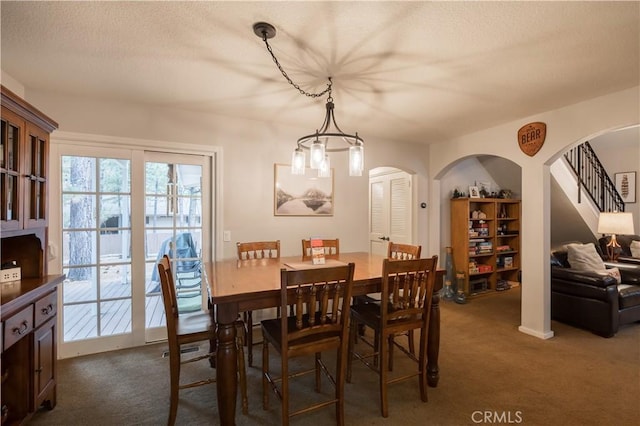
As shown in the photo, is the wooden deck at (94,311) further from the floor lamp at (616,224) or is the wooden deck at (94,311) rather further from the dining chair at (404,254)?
the floor lamp at (616,224)

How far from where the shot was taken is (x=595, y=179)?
5.55 m

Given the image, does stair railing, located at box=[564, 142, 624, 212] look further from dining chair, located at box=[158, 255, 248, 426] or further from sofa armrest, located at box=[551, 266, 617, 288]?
dining chair, located at box=[158, 255, 248, 426]

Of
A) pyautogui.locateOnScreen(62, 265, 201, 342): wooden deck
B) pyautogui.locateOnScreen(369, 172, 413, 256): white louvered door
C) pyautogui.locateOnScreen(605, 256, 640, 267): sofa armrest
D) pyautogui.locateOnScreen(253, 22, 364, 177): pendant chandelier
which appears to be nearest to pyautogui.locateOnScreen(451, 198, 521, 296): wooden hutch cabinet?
pyautogui.locateOnScreen(369, 172, 413, 256): white louvered door

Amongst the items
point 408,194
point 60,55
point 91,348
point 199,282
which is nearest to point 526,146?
point 408,194

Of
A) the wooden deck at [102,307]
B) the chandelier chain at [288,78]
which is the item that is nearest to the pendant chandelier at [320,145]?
the chandelier chain at [288,78]

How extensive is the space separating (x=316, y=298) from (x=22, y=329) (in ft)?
5.31

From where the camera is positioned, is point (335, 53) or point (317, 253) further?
point (317, 253)

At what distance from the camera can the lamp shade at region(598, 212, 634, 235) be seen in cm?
418

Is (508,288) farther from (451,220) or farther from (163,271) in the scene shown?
(163,271)

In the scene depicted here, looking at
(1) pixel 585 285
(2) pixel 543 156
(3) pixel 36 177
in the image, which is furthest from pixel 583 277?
(3) pixel 36 177

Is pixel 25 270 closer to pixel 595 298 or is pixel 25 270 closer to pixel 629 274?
pixel 595 298

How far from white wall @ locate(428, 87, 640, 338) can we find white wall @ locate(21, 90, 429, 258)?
1.41 metres

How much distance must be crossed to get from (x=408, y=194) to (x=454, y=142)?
0.99 metres

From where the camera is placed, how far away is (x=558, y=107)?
2.99m
